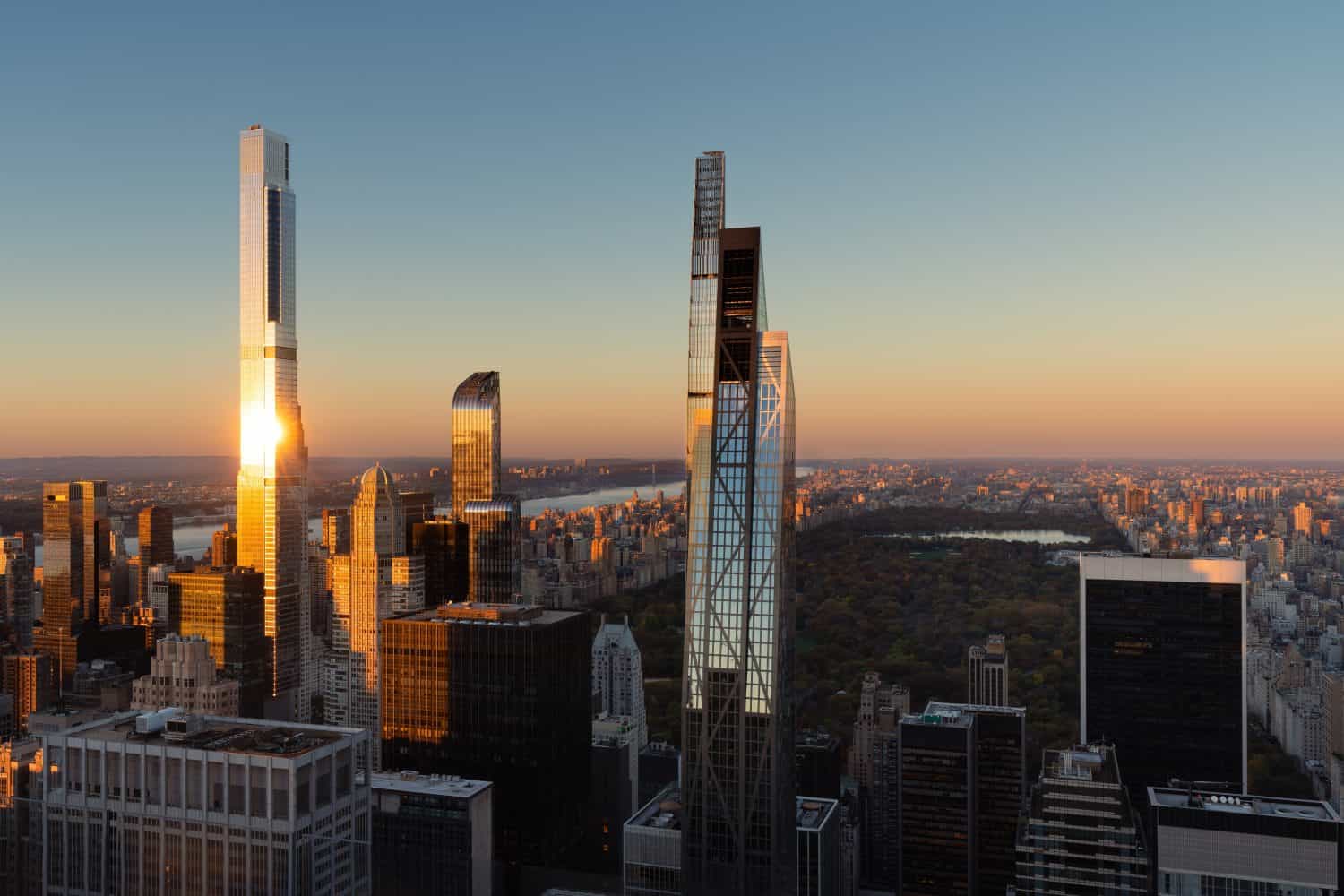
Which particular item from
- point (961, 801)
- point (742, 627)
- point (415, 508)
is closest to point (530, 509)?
point (415, 508)

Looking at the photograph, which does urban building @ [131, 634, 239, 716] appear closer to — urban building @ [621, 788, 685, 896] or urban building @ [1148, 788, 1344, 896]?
urban building @ [621, 788, 685, 896]

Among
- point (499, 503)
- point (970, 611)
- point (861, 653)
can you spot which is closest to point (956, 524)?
point (970, 611)

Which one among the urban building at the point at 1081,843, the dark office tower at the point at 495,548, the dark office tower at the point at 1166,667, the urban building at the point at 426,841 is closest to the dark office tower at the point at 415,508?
the dark office tower at the point at 495,548

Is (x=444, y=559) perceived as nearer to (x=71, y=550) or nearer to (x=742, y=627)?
(x=71, y=550)

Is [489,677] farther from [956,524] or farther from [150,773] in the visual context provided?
[956,524]

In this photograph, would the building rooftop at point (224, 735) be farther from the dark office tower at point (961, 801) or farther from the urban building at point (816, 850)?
the dark office tower at point (961, 801)

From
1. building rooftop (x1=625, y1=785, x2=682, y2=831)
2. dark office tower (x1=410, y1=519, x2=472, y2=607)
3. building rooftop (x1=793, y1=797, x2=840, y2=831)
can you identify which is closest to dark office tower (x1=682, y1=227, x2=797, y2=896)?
building rooftop (x1=625, y1=785, x2=682, y2=831)
